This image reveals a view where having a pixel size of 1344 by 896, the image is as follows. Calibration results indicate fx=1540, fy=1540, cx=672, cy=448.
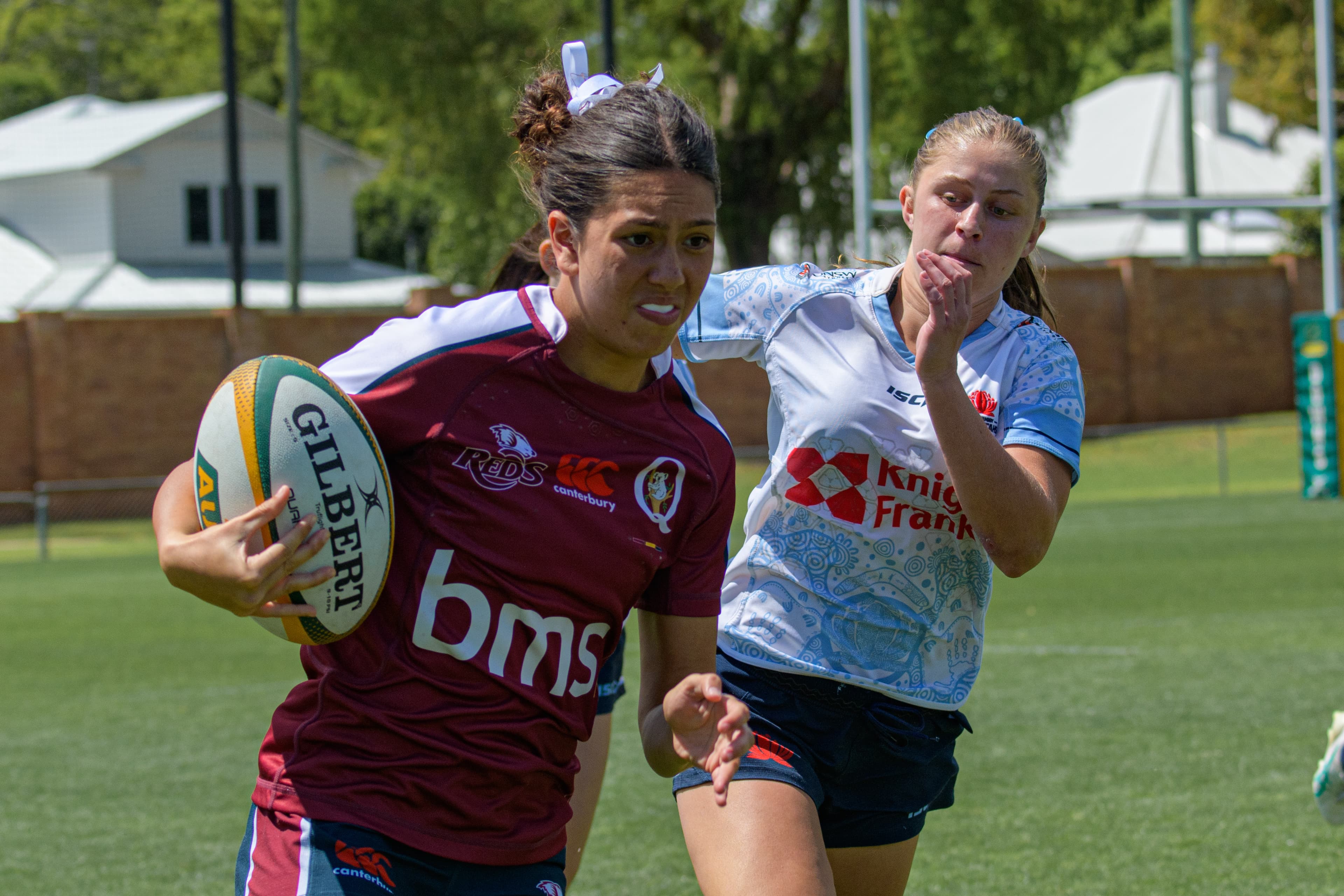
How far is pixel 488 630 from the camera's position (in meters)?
2.57

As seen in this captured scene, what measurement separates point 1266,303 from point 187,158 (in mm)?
24750

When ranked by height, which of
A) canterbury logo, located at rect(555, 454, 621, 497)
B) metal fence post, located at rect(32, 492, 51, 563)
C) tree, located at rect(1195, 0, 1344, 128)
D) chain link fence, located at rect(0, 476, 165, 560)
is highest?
tree, located at rect(1195, 0, 1344, 128)

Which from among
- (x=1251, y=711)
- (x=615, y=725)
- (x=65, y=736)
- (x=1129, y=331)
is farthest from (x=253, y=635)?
(x=1129, y=331)

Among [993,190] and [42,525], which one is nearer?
[993,190]

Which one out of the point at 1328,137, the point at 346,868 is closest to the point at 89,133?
the point at 1328,137

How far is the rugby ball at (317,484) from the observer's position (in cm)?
254

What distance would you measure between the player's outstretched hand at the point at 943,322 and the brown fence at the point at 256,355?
2306 cm

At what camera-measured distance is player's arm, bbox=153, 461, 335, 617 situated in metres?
2.29

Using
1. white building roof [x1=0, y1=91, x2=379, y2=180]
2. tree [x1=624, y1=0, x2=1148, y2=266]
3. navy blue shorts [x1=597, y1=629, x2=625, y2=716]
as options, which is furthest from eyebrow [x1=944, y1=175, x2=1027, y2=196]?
white building roof [x1=0, y1=91, x2=379, y2=180]

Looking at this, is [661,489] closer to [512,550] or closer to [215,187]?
[512,550]

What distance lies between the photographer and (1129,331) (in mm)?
31578

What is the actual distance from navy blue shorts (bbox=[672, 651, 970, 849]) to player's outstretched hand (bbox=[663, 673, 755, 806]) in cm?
61

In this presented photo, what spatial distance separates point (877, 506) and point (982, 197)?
0.68 metres

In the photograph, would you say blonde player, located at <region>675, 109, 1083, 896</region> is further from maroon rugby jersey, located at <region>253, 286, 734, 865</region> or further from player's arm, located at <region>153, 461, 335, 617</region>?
player's arm, located at <region>153, 461, 335, 617</region>
